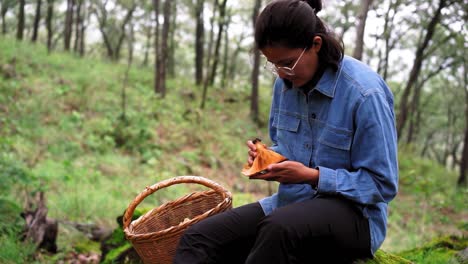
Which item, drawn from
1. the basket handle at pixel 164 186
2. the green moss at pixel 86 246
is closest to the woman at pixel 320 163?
the basket handle at pixel 164 186

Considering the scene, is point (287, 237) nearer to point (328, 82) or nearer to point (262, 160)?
point (262, 160)

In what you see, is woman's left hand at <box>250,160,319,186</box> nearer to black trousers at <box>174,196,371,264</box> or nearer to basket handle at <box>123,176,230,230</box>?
black trousers at <box>174,196,371,264</box>

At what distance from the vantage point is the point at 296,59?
1975 millimetres

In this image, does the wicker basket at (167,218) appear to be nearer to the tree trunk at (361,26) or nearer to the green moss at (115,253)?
the green moss at (115,253)

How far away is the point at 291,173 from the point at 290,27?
2.08 ft

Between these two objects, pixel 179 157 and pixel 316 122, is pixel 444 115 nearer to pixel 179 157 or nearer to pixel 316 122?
pixel 179 157

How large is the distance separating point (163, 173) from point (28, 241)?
15.0ft

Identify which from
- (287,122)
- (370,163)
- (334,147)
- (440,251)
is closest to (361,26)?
(440,251)

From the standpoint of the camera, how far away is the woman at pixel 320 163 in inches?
71.4

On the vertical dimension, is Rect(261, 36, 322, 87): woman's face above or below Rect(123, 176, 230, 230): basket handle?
above

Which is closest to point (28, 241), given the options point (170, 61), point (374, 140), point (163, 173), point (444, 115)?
point (374, 140)

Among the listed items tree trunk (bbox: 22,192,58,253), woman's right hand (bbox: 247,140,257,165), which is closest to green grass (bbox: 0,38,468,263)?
tree trunk (bbox: 22,192,58,253)

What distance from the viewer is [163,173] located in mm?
8117

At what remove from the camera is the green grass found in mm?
5508
